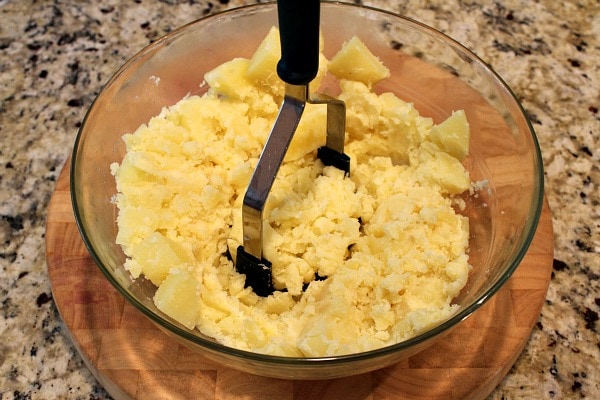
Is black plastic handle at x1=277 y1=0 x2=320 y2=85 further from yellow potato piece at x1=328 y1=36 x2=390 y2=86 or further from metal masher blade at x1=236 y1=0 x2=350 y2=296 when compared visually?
yellow potato piece at x1=328 y1=36 x2=390 y2=86

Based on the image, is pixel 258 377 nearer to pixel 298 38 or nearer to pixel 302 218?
pixel 302 218

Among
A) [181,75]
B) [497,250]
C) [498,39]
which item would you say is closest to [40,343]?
[181,75]

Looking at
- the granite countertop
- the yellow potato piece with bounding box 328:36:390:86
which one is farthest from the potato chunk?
the yellow potato piece with bounding box 328:36:390:86

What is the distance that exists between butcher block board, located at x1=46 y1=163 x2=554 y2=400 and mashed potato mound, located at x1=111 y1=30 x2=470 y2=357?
89 millimetres

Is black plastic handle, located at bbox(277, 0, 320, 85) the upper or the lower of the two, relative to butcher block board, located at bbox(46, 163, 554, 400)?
upper

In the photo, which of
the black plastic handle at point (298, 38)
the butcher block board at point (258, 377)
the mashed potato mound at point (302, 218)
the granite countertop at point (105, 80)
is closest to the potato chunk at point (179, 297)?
the mashed potato mound at point (302, 218)

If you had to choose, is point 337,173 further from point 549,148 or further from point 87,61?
point 87,61

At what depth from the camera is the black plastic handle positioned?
84 cm

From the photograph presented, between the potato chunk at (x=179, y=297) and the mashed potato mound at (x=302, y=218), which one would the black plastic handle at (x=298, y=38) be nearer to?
the mashed potato mound at (x=302, y=218)

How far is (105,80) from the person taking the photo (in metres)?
1.69

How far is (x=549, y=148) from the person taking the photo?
1.52m

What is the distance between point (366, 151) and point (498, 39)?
767mm

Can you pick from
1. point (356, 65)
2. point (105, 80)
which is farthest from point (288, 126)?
point (105, 80)

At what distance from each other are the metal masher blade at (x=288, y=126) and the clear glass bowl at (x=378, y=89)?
0.65 feet
